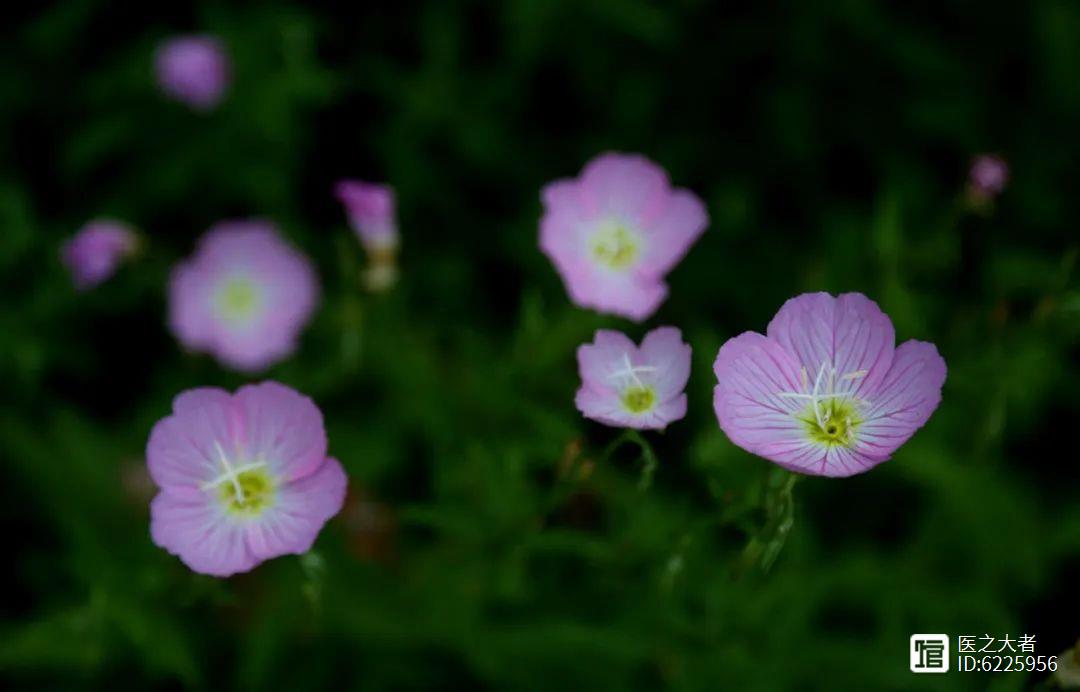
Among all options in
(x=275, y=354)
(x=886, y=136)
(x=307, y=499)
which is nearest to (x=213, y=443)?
(x=307, y=499)

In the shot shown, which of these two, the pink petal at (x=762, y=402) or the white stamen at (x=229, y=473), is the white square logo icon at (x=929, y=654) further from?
the white stamen at (x=229, y=473)

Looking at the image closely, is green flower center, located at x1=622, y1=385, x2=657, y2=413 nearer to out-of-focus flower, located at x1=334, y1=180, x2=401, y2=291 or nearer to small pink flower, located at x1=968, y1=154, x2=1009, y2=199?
out-of-focus flower, located at x1=334, y1=180, x2=401, y2=291

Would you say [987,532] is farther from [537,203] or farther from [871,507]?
[537,203]

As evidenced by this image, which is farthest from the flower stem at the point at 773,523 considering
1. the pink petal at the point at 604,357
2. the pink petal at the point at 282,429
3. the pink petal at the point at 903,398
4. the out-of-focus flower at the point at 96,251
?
the out-of-focus flower at the point at 96,251

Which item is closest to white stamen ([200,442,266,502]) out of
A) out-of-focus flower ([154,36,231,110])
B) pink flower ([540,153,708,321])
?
pink flower ([540,153,708,321])

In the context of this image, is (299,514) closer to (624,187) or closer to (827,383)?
(827,383)

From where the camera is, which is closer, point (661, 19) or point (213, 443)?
point (213, 443)
